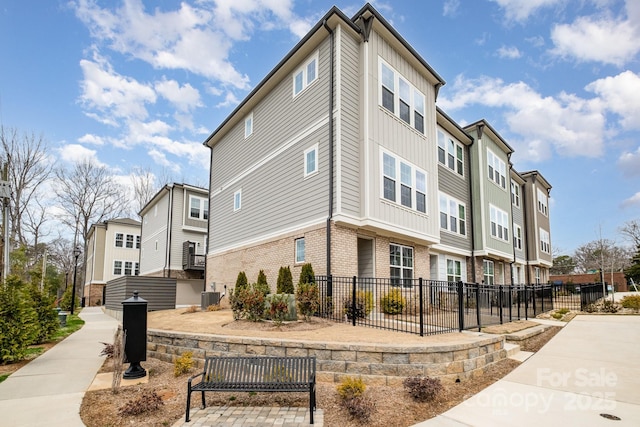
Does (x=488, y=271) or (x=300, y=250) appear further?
(x=488, y=271)

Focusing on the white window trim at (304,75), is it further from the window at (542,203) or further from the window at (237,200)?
the window at (542,203)

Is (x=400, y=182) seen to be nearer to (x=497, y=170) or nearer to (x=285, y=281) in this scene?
(x=285, y=281)

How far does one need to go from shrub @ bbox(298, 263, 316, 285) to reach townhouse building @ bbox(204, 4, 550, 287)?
1.08ft

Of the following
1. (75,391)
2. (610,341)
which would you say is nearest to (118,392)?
(75,391)

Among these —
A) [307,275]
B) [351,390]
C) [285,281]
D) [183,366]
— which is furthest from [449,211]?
[183,366]

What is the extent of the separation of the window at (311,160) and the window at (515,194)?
17698mm

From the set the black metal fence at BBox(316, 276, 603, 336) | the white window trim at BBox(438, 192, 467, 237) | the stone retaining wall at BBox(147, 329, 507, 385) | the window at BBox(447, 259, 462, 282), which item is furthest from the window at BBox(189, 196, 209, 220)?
the stone retaining wall at BBox(147, 329, 507, 385)

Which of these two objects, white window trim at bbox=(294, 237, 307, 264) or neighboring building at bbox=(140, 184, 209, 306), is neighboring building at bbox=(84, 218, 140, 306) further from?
white window trim at bbox=(294, 237, 307, 264)

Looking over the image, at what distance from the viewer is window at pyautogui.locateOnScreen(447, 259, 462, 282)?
1798 cm

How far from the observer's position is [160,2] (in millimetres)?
12281

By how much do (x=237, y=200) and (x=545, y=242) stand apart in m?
25.1

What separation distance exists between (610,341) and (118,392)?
1065 cm

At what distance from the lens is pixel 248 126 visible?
682 inches

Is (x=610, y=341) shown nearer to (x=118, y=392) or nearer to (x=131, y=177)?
(x=118, y=392)
